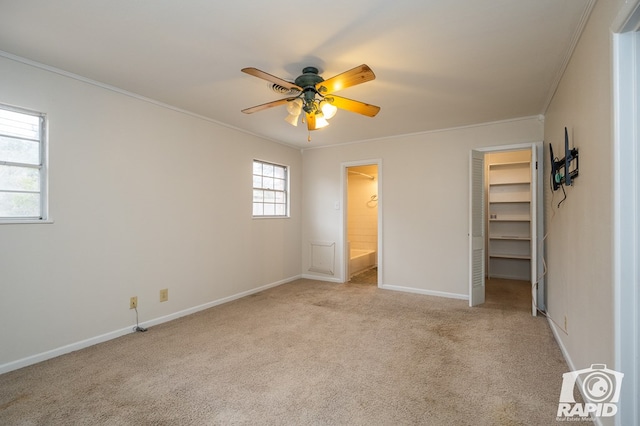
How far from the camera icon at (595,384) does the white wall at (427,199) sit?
2.14m

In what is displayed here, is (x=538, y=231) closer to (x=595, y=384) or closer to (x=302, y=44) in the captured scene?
(x=595, y=384)

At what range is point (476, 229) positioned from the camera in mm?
3918

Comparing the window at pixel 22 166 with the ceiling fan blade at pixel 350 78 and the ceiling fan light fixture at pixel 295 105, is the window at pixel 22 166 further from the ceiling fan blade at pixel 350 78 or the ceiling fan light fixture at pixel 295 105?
the ceiling fan blade at pixel 350 78

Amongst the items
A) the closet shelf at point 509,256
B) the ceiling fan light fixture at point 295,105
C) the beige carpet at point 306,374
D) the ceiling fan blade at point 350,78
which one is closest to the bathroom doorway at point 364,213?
the closet shelf at point 509,256

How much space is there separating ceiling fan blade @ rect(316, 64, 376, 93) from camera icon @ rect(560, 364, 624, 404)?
80.3 inches

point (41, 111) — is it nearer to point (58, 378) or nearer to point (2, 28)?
point (2, 28)

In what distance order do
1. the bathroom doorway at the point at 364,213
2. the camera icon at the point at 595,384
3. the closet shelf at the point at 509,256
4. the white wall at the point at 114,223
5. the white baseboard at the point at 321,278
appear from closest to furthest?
the camera icon at the point at 595,384
the white wall at the point at 114,223
the white baseboard at the point at 321,278
the closet shelf at the point at 509,256
the bathroom doorway at the point at 364,213

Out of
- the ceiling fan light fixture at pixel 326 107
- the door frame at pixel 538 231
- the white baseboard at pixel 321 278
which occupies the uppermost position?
the ceiling fan light fixture at pixel 326 107

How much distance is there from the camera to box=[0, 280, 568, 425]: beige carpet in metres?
1.78

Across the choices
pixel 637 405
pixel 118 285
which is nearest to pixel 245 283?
pixel 118 285

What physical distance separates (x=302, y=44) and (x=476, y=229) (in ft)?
10.3

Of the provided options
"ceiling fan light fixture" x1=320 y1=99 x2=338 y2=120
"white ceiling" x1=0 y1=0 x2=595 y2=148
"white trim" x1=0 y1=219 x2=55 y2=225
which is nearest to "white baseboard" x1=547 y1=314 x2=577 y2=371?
"white ceiling" x1=0 y1=0 x2=595 y2=148

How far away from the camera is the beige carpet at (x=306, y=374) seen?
5.85ft

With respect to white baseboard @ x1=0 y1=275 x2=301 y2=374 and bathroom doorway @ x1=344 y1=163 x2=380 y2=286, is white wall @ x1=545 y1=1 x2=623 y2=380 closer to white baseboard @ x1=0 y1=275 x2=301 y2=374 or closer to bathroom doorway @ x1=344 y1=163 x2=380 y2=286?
white baseboard @ x1=0 y1=275 x2=301 y2=374
